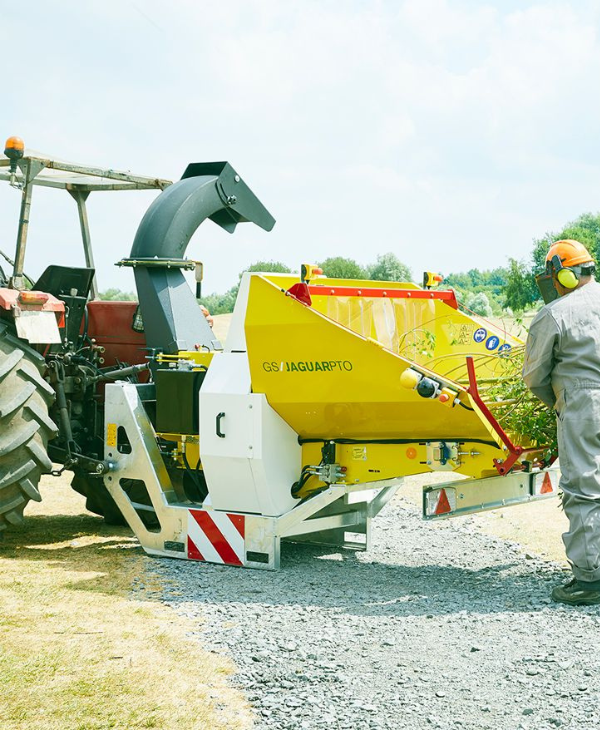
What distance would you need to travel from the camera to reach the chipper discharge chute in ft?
17.7

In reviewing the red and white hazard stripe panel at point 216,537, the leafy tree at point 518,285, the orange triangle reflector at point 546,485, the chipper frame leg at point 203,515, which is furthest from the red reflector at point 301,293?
the leafy tree at point 518,285

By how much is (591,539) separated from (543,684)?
1.26 meters

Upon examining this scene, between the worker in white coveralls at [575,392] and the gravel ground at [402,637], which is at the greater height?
the worker in white coveralls at [575,392]

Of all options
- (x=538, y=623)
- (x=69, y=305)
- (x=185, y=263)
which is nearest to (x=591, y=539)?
(x=538, y=623)

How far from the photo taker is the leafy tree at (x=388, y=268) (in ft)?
163

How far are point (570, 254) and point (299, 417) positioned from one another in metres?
1.76

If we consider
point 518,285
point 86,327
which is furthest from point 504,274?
point 86,327

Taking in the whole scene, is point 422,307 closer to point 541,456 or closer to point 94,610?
point 541,456

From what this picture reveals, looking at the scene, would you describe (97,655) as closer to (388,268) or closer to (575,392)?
(575,392)

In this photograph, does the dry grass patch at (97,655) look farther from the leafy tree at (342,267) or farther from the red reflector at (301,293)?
the leafy tree at (342,267)

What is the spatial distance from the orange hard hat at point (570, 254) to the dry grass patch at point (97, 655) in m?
2.66

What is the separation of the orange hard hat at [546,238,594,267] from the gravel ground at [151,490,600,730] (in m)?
1.75

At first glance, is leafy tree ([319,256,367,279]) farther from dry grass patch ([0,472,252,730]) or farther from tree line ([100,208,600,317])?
dry grass patch ([0,472,252,730])

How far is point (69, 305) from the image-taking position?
709 centimetres
